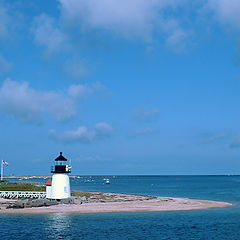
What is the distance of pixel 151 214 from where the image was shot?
44719 millimetres

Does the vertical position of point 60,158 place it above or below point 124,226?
above

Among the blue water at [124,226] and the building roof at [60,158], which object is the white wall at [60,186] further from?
the blue water at [124,226]

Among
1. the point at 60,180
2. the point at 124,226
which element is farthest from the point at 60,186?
the point at 124,226

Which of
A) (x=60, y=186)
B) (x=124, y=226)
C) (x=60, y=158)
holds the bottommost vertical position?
(x=124, y=226)

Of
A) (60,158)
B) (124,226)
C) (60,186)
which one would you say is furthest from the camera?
(60,186)

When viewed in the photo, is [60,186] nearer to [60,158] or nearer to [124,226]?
[60,158]

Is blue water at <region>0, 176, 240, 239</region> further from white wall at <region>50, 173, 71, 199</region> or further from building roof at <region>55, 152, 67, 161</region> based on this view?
building roof at <region>55, 152, 67, 161</region>

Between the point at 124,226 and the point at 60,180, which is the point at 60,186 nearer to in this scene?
the point at 60,180

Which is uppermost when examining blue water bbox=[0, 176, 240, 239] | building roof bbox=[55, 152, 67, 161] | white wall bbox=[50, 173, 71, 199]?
building roof bbox=[55, 152, 67, 161]

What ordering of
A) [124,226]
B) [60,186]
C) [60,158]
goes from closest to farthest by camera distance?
[124,226]
[60,158]
[60,186]

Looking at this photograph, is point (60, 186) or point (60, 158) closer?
point (60, 158)

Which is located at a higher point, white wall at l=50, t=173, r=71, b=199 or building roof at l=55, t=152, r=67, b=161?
building roof at l=55, t=152, r=67, b=161

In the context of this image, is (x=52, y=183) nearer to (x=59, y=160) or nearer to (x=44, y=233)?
(x=59, y=160)

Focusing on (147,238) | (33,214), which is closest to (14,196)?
(33,214)
